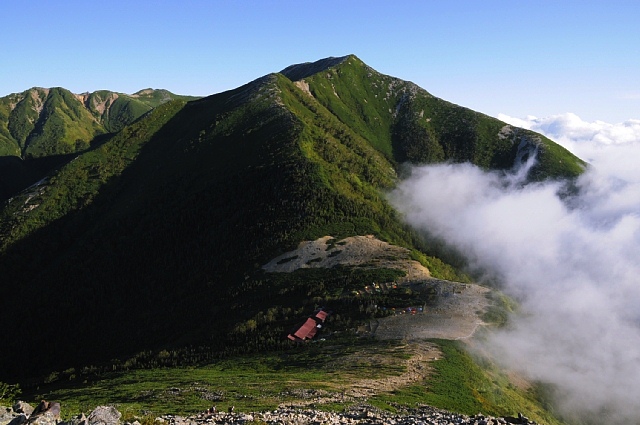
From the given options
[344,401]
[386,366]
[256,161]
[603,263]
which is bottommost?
[603,263]

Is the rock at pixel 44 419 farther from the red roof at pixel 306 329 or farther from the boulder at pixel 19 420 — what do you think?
the red roof at pixel 306 329

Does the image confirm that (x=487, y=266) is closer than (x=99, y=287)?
No

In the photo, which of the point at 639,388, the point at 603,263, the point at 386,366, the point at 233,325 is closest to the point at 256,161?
the point at 233,325

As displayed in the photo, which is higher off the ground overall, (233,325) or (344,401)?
(344,401)

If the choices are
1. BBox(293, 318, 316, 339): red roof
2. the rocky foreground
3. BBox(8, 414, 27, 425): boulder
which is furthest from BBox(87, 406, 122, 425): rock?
BBox(293, 318, 316, 339): red roof

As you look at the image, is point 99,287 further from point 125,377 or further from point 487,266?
point 487,266

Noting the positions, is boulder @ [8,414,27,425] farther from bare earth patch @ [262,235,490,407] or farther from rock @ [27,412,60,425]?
bare earth patch @ [262,235,490,407]

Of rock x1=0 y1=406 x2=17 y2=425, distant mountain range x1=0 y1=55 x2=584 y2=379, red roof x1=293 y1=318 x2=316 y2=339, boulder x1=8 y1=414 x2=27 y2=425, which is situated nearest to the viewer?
boulder x1=8 y1=414 x2=27 y2=425

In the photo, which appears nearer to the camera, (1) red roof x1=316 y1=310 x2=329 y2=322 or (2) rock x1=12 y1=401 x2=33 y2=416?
(2) rock x1=12 y1=401 x2=33 y2=416

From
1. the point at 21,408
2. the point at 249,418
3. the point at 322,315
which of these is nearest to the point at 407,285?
the point at 322,315
